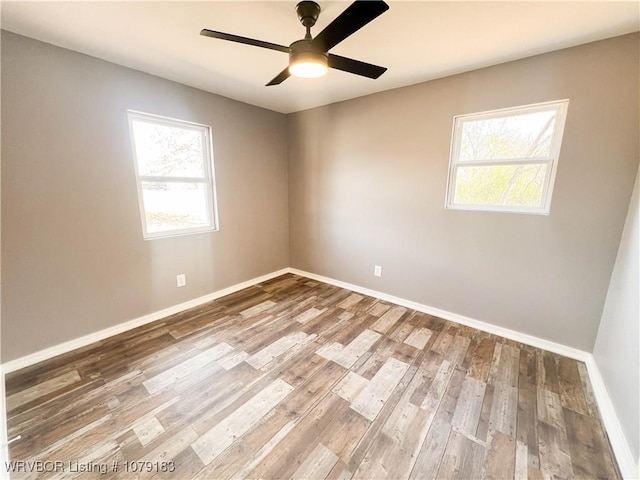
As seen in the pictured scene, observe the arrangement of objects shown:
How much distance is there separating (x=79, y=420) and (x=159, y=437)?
1.83ft

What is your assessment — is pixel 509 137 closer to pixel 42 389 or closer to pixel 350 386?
pixel 350 386

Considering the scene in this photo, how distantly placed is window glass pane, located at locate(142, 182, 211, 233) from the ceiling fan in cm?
171

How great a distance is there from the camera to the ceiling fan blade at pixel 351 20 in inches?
43.0

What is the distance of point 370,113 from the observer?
118 inches

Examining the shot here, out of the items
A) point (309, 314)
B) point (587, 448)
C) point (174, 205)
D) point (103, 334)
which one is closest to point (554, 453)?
point (587, 448)

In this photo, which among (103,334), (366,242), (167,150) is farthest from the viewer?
(366,242)

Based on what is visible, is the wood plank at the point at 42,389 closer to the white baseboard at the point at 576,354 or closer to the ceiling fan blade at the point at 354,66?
the white baseboard at the point at 576,354

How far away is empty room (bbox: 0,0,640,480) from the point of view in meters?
1.45

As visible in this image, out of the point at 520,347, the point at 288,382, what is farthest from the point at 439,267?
the point at 288,382

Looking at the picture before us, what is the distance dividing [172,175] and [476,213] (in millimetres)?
3133

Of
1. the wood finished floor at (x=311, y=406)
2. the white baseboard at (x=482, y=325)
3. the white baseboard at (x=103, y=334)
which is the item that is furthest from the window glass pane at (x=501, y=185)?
the white baseboard at (x=103, y=334)

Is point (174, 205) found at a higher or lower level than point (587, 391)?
higher

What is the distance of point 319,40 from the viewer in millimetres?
1396

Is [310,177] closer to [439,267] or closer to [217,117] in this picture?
[217,117]
